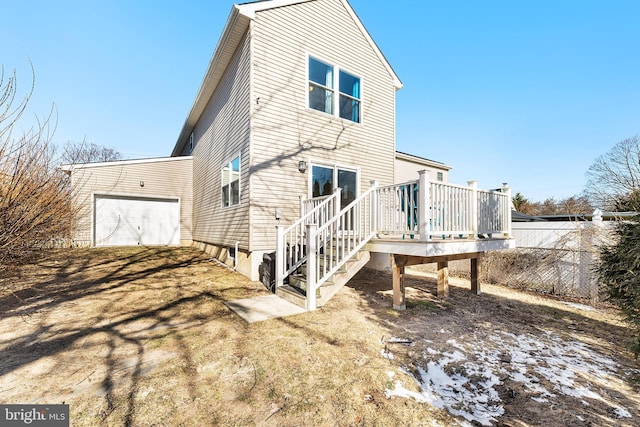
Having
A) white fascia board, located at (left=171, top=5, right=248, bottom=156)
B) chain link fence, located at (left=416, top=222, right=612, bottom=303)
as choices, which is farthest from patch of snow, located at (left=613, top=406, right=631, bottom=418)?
white fascia board, located at (left=171, top=5, right=248, bottom=156)

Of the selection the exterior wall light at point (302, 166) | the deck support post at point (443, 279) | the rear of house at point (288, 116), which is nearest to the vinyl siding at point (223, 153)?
the rear of house at point (288, 116)

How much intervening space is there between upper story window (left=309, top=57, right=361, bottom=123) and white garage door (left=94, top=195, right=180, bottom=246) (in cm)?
861

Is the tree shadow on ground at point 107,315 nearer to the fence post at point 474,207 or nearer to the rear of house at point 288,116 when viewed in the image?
the rear of house at point 288,116

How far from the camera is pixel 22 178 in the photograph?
3.78 meters

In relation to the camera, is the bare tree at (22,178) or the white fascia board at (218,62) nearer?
the bare tree at (22,178)

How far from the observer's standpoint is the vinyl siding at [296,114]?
6.89 metres

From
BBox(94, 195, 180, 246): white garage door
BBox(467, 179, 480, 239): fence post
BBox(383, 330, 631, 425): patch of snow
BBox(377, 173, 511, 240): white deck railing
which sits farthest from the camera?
BBox(94, 195, 180, 246): white garage door

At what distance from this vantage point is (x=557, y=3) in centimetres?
871

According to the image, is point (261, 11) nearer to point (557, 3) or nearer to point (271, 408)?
point (271, 408)

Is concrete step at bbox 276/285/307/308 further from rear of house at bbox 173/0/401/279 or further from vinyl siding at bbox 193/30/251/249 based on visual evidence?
vinyl siding at bbox 193/30/251/249

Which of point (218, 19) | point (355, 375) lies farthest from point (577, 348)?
point (218, 19)

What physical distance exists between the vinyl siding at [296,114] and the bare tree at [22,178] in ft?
11.7

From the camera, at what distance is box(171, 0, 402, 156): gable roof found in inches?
261

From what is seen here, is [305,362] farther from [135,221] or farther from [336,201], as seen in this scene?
[135,221]
